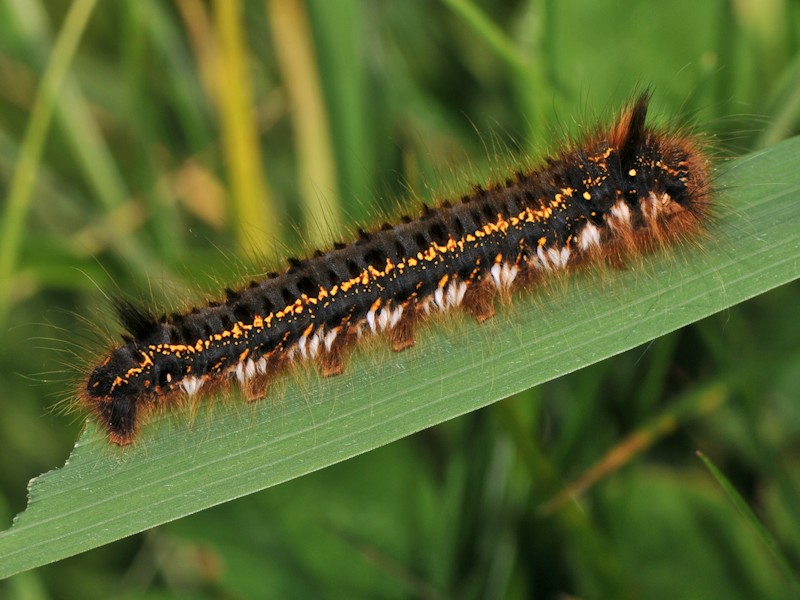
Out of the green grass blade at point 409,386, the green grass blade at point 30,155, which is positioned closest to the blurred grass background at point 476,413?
the green grass blade at point 30,155

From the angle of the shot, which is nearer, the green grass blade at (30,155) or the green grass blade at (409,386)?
the green grass blade at (409,386)

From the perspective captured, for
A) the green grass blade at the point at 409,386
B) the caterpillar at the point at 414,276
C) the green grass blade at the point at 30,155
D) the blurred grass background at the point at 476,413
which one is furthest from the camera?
the green grass blade at the point at 30,155

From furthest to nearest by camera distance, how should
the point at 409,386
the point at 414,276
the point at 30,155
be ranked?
the point at 30,155 → the point at 414,276 → the point at 409,386

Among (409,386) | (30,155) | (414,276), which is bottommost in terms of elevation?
(409,386)

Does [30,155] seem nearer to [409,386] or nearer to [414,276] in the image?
[414,276]

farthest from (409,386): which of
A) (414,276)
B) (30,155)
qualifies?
(30,155)

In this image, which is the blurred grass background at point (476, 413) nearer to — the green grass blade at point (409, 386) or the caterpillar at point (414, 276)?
the caterpillar at point (414, 276)

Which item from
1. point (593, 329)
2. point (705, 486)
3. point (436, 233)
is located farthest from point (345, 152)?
point (705, 486)
